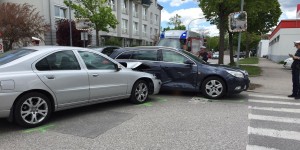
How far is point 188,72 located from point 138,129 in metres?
3.45

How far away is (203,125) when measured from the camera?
16.9 ft

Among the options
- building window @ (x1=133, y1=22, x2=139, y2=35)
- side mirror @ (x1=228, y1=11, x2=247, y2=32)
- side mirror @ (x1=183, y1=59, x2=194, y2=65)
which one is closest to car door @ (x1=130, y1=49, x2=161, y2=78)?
side mirror @ (x1=183, y1=59, x2=194, y2=65)

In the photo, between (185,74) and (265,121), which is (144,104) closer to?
(185,74)

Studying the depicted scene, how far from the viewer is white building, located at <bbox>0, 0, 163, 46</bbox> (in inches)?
985

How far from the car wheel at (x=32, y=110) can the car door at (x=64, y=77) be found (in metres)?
0.26

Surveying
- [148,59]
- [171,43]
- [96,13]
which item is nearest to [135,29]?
[96,13]

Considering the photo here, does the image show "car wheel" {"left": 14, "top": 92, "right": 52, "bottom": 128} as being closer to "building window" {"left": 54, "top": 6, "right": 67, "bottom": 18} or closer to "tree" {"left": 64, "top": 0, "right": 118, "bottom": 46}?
"tree" {"left": 64, "top": 0, "right": 118, "bottom": 46}

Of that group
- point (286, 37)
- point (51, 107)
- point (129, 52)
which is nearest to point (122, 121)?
point (51, 107)

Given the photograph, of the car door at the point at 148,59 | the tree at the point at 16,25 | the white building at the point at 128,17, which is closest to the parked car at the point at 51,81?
the car door at the point at 148,59

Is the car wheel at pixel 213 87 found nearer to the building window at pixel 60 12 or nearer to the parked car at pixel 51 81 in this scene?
the parked car at pixel 51 81

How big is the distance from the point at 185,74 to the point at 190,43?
36.9 feet

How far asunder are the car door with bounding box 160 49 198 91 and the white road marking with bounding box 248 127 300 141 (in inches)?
120

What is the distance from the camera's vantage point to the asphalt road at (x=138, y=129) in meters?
4.17

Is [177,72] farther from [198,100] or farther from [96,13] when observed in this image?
[96,13]
